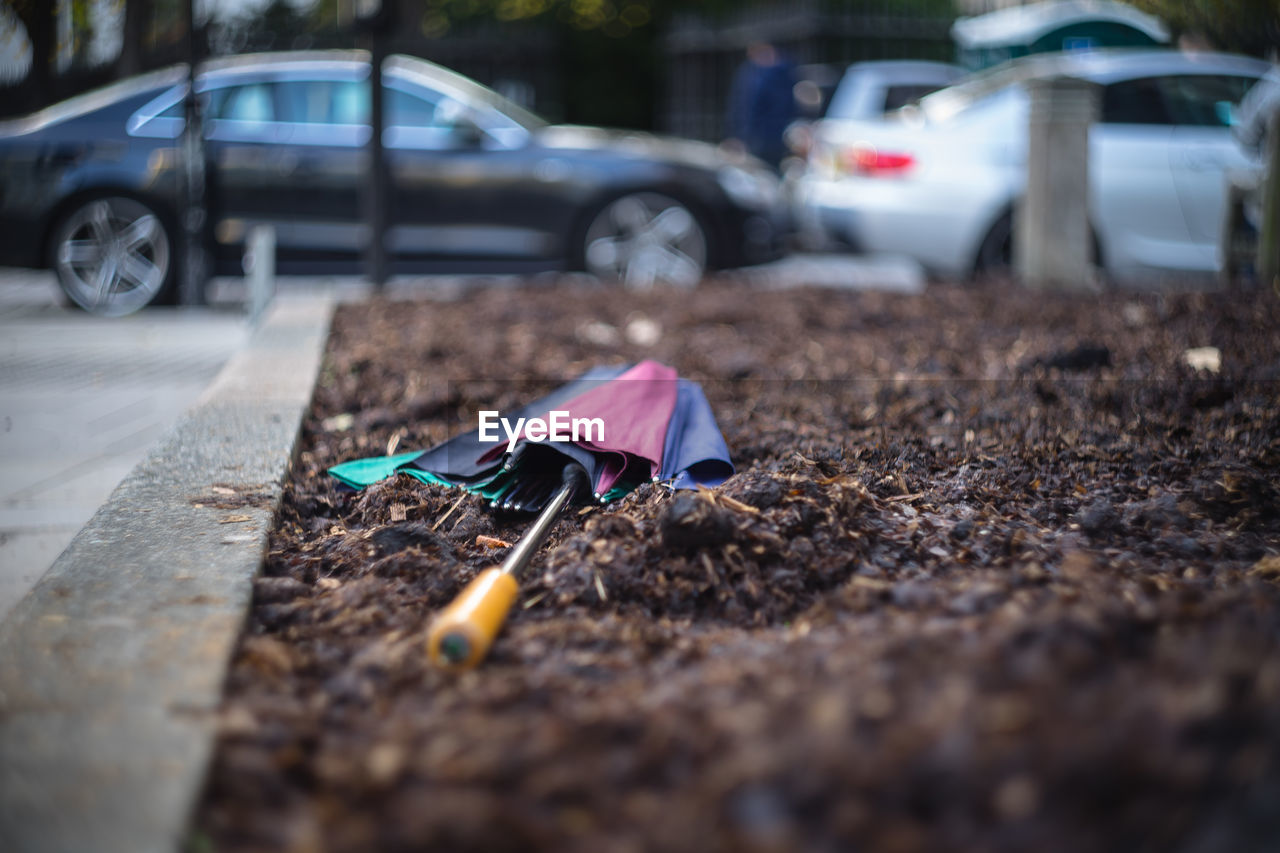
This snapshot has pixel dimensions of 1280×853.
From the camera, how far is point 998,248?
26.7 feet

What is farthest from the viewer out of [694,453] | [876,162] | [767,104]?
[767,104]

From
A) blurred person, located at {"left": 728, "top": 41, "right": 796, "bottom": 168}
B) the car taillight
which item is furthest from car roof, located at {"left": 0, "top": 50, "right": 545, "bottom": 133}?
blurred person, located at {"left": 728, "top": 41, "right": 796, "bottom": 168}

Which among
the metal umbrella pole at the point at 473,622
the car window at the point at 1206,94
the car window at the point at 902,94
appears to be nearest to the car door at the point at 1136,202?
the car window at the point at 1206,94

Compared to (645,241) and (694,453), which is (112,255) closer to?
(645,241)

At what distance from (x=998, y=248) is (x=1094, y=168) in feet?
2.63

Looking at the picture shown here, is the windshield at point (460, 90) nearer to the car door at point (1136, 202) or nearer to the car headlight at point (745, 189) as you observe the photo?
the car headlight at point (745, 189)

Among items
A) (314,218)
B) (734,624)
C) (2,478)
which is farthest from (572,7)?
(734,624)

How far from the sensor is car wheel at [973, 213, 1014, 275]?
8.06 meters

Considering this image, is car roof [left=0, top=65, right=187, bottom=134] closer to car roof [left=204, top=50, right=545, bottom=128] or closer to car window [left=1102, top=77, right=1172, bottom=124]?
car roof [left=204, top=50, right=545, bottom=128]

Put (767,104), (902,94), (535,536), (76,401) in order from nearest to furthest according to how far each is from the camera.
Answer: (535,536), (76,401), (902,94), (767,104)

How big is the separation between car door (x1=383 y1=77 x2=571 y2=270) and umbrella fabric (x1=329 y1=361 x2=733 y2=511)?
5111mm

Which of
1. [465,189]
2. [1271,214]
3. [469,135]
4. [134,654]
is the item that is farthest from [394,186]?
[134,654]

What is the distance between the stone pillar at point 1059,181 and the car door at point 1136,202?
978mm

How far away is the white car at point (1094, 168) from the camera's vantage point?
7801 millimetres
